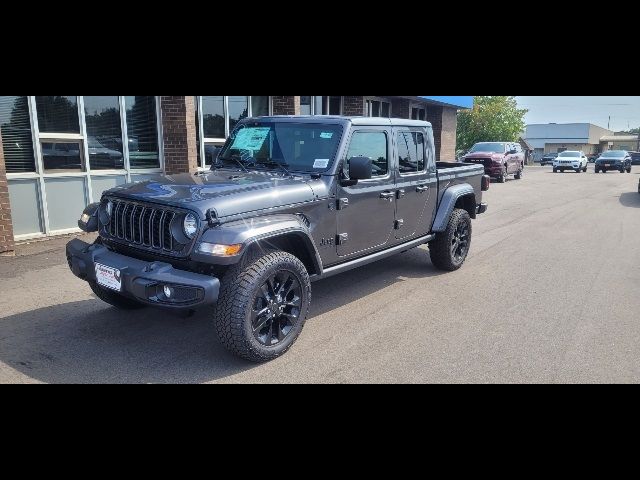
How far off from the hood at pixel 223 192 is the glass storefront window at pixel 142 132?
5.29m

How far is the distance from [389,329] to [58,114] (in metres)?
6.85

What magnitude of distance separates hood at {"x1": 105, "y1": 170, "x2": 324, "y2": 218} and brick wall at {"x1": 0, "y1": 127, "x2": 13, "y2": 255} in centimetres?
383

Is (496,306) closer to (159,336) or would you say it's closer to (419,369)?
(419,369)

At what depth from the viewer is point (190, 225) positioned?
358 centimetres

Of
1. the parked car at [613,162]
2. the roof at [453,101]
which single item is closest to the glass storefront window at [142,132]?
the roof at [453,101]

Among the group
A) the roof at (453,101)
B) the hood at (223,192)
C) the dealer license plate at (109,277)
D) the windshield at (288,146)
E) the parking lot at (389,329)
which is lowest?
the parking lot at (389,329)

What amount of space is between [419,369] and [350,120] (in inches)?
97.9

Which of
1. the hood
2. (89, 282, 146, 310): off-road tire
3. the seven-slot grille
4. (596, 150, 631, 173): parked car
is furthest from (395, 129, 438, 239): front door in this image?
(596, 150, 631, 173): parked car

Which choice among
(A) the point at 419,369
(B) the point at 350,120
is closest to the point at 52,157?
(B) the point at 350,120

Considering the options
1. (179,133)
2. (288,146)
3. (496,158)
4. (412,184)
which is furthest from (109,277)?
(496,158)

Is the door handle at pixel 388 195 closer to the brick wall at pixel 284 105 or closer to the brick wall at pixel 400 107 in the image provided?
the brick wall at pixel 284 105

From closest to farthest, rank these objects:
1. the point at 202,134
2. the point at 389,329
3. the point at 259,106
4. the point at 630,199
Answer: the point at 389,329
the point at 202,134
the point at 259,106
the point at 630,199

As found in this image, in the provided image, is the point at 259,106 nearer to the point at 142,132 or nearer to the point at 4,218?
the point at 142,132

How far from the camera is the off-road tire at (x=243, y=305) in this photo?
141 inches
